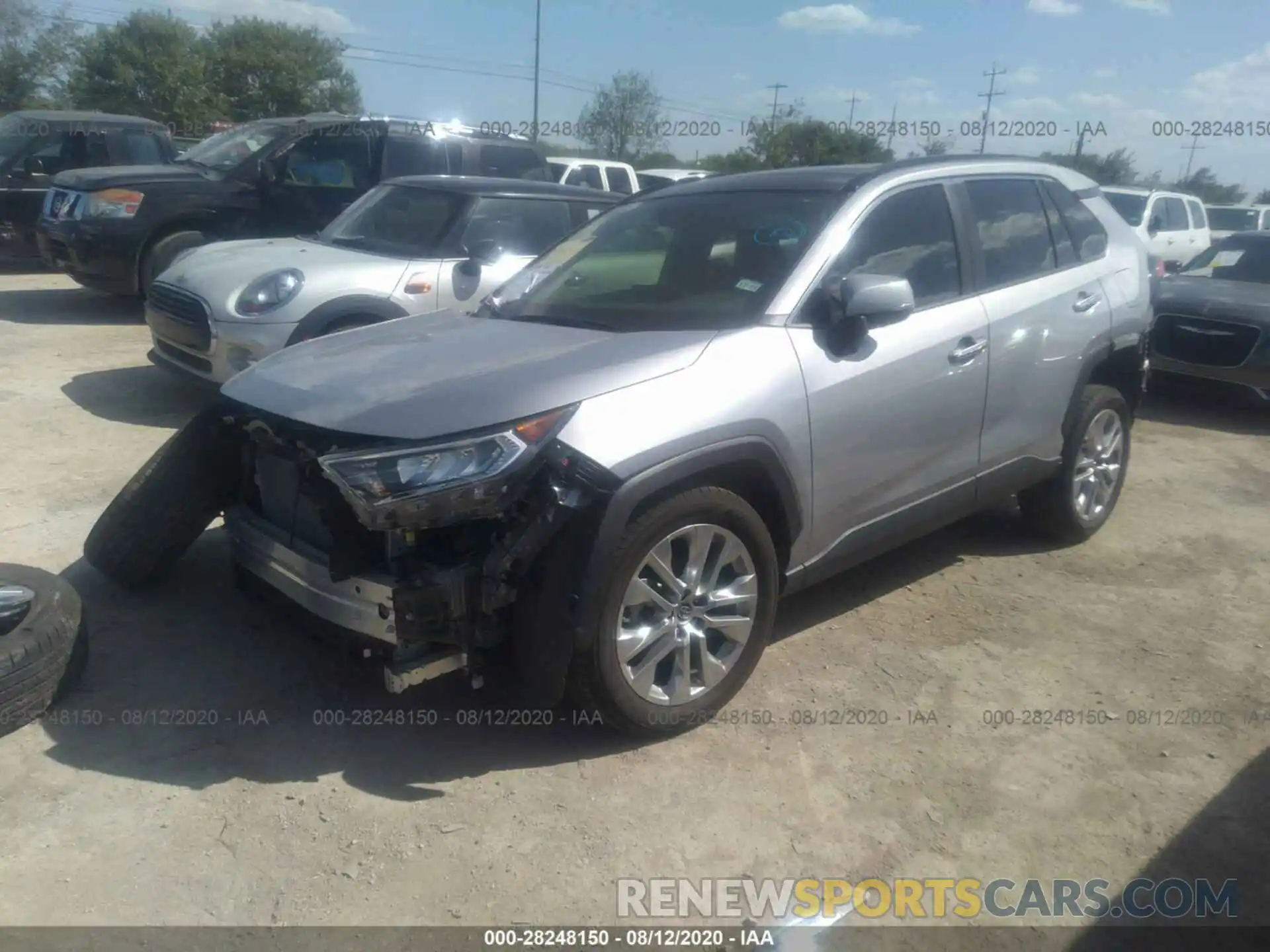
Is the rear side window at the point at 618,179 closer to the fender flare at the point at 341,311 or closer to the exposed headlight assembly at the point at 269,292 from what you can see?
the fender flare at the point at 341,311

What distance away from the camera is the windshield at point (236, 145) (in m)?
10.1

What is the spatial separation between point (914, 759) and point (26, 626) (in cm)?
303

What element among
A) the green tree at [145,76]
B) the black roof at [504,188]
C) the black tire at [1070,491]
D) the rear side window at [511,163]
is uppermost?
the green tree at [145,76]

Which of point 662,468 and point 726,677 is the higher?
point 662,468

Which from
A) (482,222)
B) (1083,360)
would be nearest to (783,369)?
(1083,360)

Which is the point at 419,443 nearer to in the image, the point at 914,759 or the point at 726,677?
the point at 726,677

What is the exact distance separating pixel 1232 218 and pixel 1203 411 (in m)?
15.3

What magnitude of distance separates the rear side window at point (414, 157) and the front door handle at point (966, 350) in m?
6.91

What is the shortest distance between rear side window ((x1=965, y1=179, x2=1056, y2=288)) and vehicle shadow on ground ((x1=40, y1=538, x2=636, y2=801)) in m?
2.71

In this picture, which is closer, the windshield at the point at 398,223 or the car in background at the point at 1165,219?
the windshield at the point at 398,223

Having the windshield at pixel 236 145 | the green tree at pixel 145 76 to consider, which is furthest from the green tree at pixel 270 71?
the windshield at pixel 236 145

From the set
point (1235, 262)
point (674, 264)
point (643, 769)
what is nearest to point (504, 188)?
point (674, 264)

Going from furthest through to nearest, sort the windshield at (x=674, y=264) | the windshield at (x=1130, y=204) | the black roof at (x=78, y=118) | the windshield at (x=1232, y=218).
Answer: the windshield at (x=1232, y=218), the windshield at (x=1130, y=204), the black roof at (x=78, y=118), the windshield at (x=674, y=264)

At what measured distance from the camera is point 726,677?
347 cm
